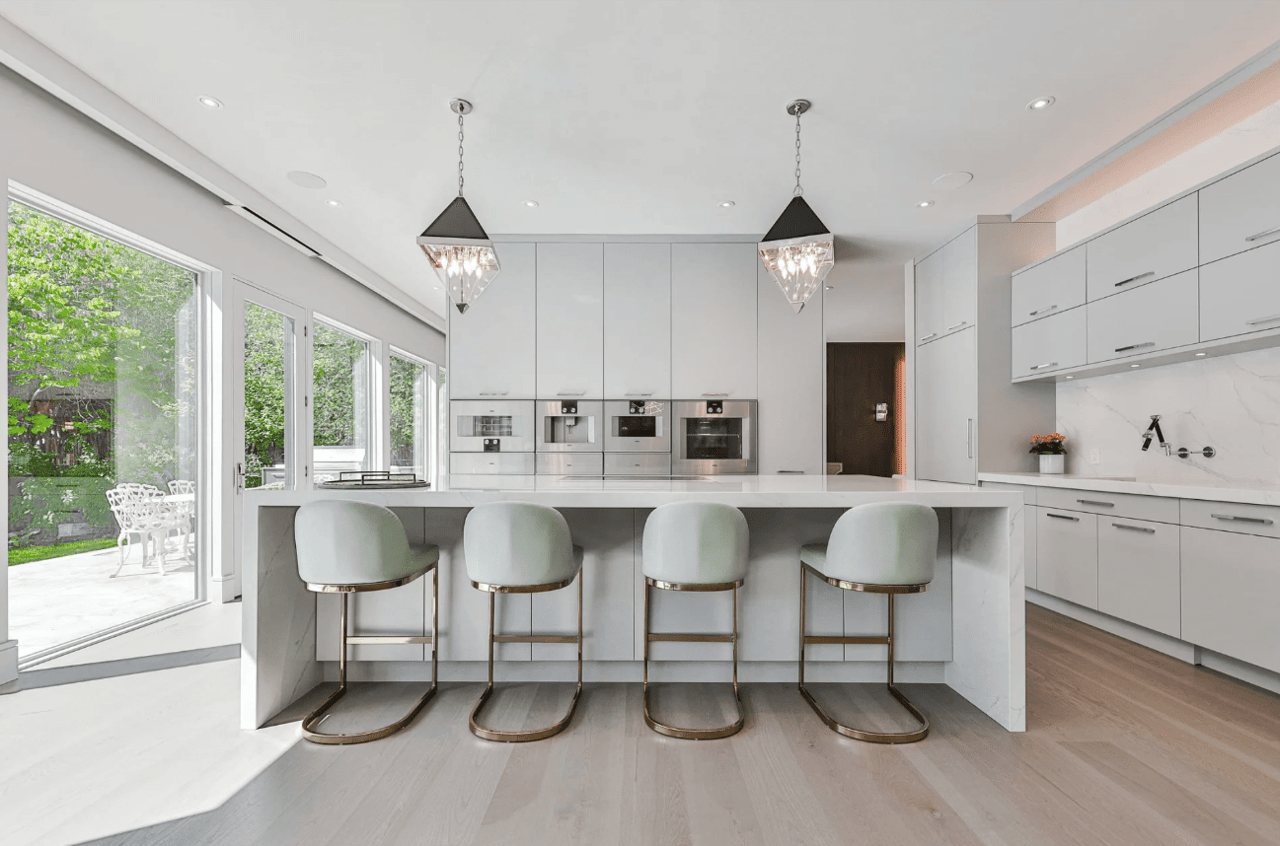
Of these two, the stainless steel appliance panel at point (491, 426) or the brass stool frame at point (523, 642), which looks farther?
the stainless steel appliance panel at point (491, 426)

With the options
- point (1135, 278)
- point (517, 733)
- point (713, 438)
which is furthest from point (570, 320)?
point (1135, 278)

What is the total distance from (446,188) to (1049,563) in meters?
4.28

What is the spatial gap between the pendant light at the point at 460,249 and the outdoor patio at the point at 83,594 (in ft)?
7.67

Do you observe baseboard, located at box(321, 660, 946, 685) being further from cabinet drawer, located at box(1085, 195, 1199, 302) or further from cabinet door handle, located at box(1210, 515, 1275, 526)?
cabinet drawer, located at box(1085, 195, 1199, 302)

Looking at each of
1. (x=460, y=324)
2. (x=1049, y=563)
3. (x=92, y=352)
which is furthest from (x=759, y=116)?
(x=92, y=352)

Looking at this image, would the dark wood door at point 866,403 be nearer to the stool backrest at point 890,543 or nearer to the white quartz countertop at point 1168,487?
the white quartz countertop at point 1168,487

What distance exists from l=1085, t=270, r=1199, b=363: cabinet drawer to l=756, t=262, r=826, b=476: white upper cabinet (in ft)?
5.55

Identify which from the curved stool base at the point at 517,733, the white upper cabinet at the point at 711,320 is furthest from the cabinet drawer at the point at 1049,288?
the curved stool base at the point at 517,733

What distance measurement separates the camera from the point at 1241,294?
2.62m

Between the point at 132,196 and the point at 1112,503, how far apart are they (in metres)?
5.41

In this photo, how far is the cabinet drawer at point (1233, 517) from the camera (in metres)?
2.38

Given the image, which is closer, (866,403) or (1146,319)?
(1146,319)

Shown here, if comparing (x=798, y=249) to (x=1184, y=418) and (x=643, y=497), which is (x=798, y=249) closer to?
(x=643, y=497)

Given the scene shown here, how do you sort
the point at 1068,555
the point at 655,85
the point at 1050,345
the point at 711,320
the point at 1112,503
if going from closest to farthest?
the point at 655,85
the point at 1112,503
the point at 1068,555
the point at 1050,345
the point at 711,320
